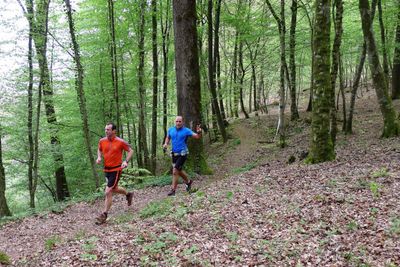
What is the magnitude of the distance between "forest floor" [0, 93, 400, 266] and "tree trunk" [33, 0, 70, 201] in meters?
6.65

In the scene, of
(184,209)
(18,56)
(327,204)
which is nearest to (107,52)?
(18,56)

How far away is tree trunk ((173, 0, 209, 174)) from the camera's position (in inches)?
476

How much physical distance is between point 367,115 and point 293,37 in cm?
630

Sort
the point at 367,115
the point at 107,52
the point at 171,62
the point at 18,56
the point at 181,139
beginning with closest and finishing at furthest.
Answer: the point at 181,139
the point at 18,56
the point at 107,52
the point at 367,115
the point at 171,62

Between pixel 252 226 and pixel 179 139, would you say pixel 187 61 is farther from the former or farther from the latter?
pixel 252 226

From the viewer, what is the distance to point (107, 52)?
710 inches

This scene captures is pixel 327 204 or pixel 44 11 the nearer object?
pixel 327 204

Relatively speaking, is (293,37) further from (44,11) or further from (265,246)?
(265,246)

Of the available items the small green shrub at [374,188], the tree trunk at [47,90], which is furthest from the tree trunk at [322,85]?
the tree trunk at [47,90]

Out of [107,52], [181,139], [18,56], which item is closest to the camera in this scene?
[181,139]

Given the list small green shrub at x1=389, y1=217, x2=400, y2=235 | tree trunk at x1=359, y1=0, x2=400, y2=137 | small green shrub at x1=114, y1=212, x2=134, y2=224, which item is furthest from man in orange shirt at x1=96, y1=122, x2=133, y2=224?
tree trunk at x1=359, y1=0, x2=400, y2=137

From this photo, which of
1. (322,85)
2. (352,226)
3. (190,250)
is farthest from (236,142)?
(190,250)

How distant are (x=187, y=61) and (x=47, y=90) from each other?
27.3ft

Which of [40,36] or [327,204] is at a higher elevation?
[40,36]
